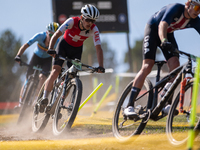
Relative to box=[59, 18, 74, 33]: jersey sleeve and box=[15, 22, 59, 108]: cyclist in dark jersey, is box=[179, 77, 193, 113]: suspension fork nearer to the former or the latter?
box=[59, 18, 74, 33]: jersey sleeve

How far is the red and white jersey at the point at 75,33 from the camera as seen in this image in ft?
16.9

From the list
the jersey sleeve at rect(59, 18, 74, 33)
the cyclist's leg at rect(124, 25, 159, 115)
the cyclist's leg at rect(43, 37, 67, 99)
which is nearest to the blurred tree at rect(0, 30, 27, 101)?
the cyclist's leg at rect(43, 37, 67, 99)

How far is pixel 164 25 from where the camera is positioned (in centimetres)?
373

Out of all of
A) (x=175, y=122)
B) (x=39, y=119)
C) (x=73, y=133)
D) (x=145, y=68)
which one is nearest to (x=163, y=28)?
(x=145, y=68)

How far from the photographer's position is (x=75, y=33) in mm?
5430

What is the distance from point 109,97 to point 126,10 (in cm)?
483

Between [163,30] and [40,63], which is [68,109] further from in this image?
[40,63]

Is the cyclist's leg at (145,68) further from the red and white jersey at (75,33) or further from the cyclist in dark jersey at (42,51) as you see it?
the cyclist in dark jersey at (42,51)

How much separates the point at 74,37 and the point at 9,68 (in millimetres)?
37154

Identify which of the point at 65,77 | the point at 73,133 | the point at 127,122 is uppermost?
the point at 65,77

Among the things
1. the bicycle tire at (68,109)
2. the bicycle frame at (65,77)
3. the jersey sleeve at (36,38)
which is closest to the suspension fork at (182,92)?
the bicycle tire at (68,109)

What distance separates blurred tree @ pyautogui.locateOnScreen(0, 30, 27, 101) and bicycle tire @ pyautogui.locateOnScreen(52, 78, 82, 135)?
26453 millimetres

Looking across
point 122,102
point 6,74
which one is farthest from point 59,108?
point 6,74

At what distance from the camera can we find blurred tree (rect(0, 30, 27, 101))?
33.9 metres
